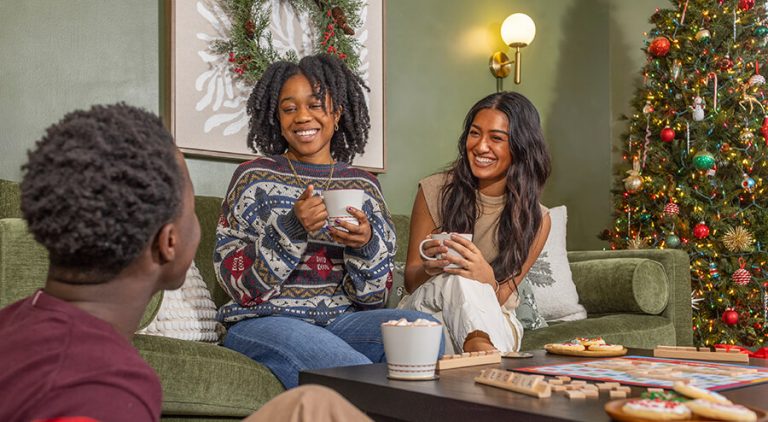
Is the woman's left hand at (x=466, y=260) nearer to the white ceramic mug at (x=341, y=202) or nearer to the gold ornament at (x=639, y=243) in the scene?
the white ceramic mug at (x=341, y=202)

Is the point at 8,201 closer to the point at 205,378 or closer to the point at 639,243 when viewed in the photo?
the point at 205,378

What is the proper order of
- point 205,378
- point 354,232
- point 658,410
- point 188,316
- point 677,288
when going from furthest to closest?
point 677,288, point 188,316, point 354,232, point 205,378, point 658,410

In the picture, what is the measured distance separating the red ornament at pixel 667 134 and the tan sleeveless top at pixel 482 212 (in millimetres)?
2056

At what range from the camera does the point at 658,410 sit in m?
0.89

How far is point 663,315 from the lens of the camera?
3176 millimetres

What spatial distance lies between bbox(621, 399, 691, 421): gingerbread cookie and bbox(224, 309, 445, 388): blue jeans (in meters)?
0.90

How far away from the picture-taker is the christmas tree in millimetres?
4098

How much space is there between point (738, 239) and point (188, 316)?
123 inches

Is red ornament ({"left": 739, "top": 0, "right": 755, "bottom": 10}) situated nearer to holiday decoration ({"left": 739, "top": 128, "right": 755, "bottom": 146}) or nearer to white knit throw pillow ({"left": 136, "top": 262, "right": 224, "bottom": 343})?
holiday decoration ({"left": 739, "top": 128, "right": 755, "bottom": 146})

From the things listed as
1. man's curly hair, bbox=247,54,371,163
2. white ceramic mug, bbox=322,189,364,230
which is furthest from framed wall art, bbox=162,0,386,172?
white ceramic mug, bbox=322,189,364,230

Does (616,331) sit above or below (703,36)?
below

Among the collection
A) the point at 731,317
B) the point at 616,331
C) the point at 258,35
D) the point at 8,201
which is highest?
the point at 258,35

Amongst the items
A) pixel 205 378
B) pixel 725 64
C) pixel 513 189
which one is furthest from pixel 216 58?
pixel 725 64

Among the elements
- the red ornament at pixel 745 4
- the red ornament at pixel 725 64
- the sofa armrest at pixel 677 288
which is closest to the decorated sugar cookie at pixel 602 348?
the sofa armrest at pixel 677 288
